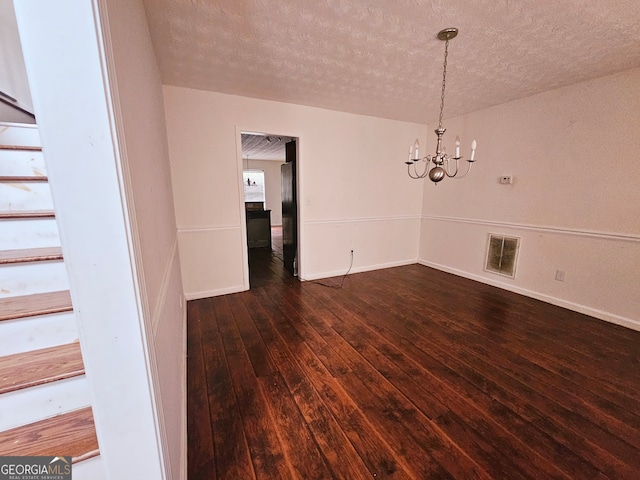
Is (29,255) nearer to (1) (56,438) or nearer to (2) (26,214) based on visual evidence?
(2) (26,214)

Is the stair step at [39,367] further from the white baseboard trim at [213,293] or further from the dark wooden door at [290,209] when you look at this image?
the dark wooden door at [290,209]

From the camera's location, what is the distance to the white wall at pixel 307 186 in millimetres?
2887

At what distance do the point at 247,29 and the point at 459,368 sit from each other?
292cm

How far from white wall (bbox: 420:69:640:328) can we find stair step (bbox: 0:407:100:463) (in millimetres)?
4132

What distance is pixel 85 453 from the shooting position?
2.77 feet

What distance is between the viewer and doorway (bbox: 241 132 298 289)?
384 cm

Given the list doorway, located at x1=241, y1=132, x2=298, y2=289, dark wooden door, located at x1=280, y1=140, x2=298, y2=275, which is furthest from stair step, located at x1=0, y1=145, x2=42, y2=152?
dark wooden door, located at x1=280, y1=140, x2=298, y2=275

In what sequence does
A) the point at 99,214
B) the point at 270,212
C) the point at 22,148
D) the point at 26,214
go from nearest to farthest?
the point at 99,214 < the point at 26,214 < the point at 22,148 < the point at 270,212

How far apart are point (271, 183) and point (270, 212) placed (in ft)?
11.2

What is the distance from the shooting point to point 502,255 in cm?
347

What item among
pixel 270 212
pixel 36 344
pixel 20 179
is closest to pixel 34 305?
pixel 36 344

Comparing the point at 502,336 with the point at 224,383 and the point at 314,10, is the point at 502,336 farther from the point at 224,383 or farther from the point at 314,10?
the point at 314,10

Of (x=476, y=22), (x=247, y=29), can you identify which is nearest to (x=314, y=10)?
(x=247, y=29)

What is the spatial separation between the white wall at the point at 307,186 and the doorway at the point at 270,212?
0.24m
